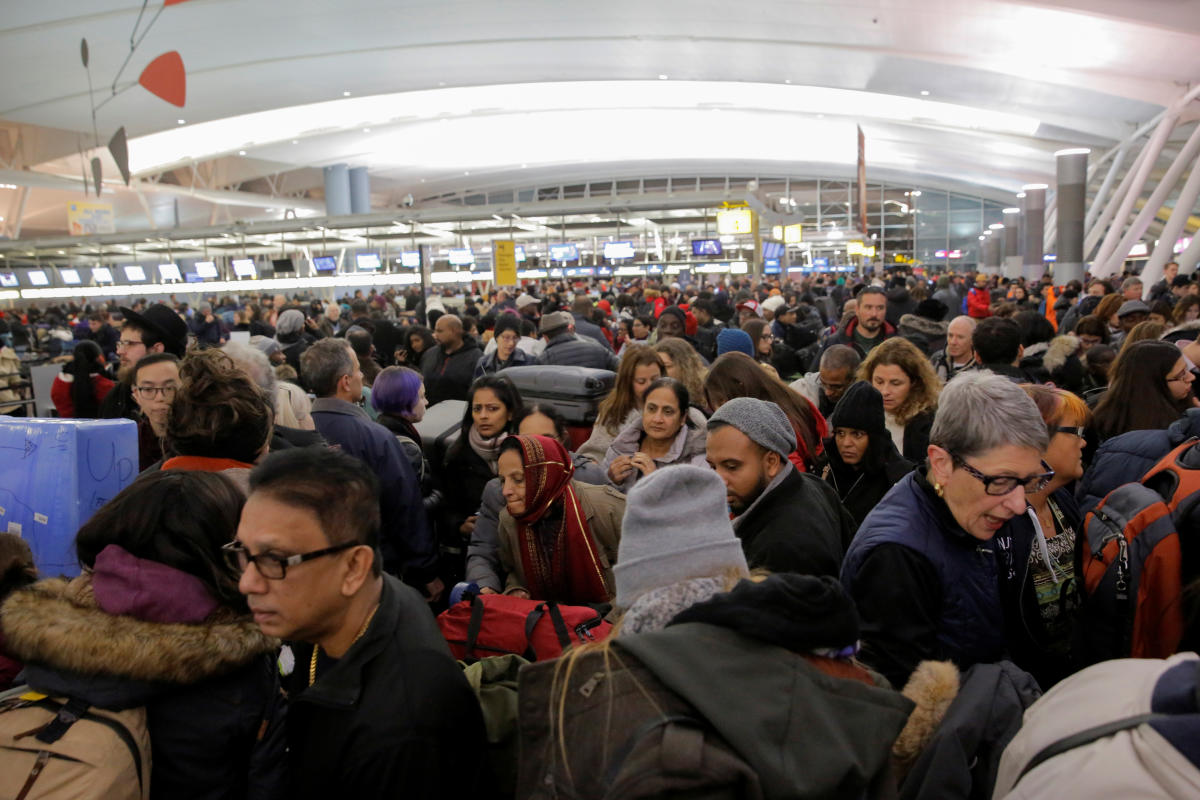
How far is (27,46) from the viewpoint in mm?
20562

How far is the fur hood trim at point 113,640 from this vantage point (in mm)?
1659

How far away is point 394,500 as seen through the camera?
12.9 ft

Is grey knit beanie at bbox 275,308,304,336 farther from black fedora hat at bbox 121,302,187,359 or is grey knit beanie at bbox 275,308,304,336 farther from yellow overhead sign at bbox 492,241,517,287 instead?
yellow overhead sign at bbox 492,241,517,287

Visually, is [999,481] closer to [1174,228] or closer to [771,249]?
[771,249]

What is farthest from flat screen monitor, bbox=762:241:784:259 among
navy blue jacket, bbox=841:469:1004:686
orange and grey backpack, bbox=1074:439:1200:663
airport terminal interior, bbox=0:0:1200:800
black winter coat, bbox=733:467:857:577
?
navy blue jacket, bbox=841:469:1004:686

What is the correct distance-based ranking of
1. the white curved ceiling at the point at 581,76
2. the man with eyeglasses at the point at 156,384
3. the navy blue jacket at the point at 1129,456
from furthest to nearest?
A: the white curved ceiling at the point at 581,76 < the man with eyeglasses at the point at 156,384 < the navy blue jacket at the point at 1129,456

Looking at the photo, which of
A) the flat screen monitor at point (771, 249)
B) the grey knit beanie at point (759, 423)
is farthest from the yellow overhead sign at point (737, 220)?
the grey knit beanie at point (759, 423)

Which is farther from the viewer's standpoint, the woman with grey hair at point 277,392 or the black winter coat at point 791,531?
the woman with grey hair at point 277,392

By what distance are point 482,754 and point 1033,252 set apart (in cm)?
3228

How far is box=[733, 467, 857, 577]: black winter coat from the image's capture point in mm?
2451

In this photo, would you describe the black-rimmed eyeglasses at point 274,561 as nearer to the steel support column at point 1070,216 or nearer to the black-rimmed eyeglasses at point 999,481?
the black-rimmed eyeglasses at point 999,481

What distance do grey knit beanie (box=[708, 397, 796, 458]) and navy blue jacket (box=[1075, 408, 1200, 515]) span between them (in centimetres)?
124

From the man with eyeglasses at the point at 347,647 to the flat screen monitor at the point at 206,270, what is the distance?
26.3 m

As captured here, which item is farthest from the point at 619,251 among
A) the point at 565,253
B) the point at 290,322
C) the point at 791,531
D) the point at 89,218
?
the point at 791,531
